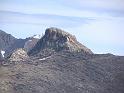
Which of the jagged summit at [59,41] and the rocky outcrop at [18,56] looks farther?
the jagged summit at [59,41]

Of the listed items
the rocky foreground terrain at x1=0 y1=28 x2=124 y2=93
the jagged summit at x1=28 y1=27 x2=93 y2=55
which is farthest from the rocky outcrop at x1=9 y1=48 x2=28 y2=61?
the rocky foreground terrain at x1=0 y1=28 x2=124 y2=93

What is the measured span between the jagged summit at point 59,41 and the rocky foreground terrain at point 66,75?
15079 millimetres

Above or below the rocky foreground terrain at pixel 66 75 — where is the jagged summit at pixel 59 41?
above

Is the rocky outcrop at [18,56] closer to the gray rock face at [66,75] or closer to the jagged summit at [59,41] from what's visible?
the jagged summit at [59,41]

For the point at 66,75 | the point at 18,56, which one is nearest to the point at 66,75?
the point at 66,75

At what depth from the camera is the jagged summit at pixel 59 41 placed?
118 metres

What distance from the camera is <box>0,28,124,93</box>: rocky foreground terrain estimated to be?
78688 millimetres

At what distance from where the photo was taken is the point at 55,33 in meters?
125

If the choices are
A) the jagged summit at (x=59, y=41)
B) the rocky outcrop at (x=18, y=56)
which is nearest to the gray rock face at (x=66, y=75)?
the rocky outcrop at (x=18, y=56)

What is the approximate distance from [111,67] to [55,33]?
36.7 metres

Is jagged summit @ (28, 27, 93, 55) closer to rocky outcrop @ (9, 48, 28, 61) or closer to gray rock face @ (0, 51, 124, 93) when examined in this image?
rocky outcrop @ (9, 48, 28, 61)

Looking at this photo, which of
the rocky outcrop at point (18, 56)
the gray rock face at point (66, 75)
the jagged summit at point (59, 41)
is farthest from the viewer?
the jagged summit at point (59, 41)

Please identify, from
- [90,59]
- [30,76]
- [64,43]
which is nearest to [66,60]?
[90,59]

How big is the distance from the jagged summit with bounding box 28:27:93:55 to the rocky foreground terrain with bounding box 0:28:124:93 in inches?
594
